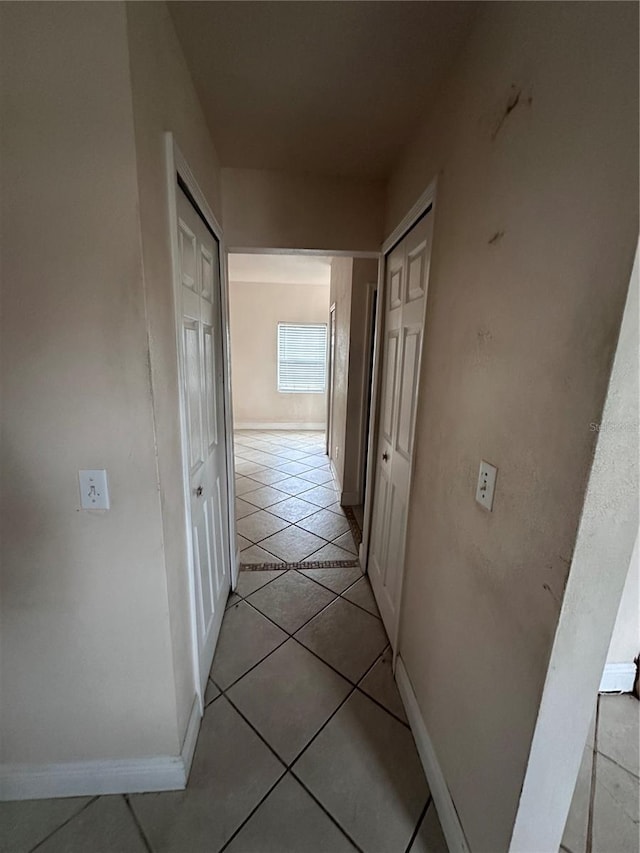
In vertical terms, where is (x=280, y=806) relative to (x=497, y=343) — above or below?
below

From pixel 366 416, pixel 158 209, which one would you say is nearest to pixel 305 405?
pixel 366 416

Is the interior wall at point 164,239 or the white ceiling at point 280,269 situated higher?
the white ceiling at point 280,269

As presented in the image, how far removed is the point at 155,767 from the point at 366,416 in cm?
262

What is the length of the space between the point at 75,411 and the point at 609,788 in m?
2.12

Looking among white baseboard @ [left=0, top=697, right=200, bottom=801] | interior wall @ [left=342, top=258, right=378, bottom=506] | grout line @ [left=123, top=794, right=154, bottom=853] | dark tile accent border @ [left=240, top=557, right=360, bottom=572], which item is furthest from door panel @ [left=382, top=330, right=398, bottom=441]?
grout line @ [left=123, top=794, right=154, bottom=853]

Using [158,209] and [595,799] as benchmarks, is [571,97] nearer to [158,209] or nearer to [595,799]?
[158,209]

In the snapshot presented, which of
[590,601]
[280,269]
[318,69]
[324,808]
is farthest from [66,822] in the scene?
[280,269]

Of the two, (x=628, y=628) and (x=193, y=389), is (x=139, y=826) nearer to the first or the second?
(x=193, y=389)

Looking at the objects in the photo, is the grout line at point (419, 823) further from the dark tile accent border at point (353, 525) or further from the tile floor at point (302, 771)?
the dark tile accent border at point (353, 525)

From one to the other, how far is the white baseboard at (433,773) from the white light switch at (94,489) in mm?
1381

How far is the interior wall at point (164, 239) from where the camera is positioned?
0.87m

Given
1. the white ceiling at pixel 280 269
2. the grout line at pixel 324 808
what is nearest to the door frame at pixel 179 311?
the grout line at pixel 324 808

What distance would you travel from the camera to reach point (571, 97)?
2.16ft

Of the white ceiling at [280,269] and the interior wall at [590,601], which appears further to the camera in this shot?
the white ceiling at [280,269]
